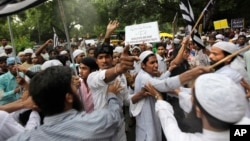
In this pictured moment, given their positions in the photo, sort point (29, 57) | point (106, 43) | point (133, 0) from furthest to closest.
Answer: point (133, 0)
point (29, 57)
point (106, 43)

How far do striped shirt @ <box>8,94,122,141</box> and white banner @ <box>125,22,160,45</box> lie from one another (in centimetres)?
418

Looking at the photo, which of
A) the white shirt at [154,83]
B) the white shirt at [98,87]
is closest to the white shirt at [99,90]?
the white shirt at [98,87]

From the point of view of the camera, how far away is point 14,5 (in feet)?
10.0

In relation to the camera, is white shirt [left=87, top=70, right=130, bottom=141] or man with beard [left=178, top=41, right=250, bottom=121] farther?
man with beard [left=178, top=41, right=250, bottom=121]

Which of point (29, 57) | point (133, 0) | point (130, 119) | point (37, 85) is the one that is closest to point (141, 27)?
point (130, 119)

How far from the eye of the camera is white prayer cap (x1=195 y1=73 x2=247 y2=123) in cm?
172

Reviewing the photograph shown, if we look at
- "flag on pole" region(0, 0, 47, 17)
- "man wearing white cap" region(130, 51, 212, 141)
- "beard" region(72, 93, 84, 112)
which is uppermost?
"flag on pole" region(0, 0, 47, 17)

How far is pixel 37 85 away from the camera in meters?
2.00

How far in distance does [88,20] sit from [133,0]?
13733mm

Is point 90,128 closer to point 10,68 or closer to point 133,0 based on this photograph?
point 10,68

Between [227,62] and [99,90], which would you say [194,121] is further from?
[227,62]

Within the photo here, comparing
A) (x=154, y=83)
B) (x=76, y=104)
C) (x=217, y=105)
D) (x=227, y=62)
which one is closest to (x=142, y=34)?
(x=227, y=62)

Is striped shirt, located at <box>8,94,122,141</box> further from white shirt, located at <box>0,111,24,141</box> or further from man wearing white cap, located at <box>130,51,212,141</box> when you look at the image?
man wearing white cap, located at <box>130,51,212,141</box>

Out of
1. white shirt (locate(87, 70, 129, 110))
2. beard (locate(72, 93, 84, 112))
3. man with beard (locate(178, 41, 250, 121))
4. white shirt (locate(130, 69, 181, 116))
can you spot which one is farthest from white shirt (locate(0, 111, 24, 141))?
man with beard (locate(178, 41, 250, 121))
